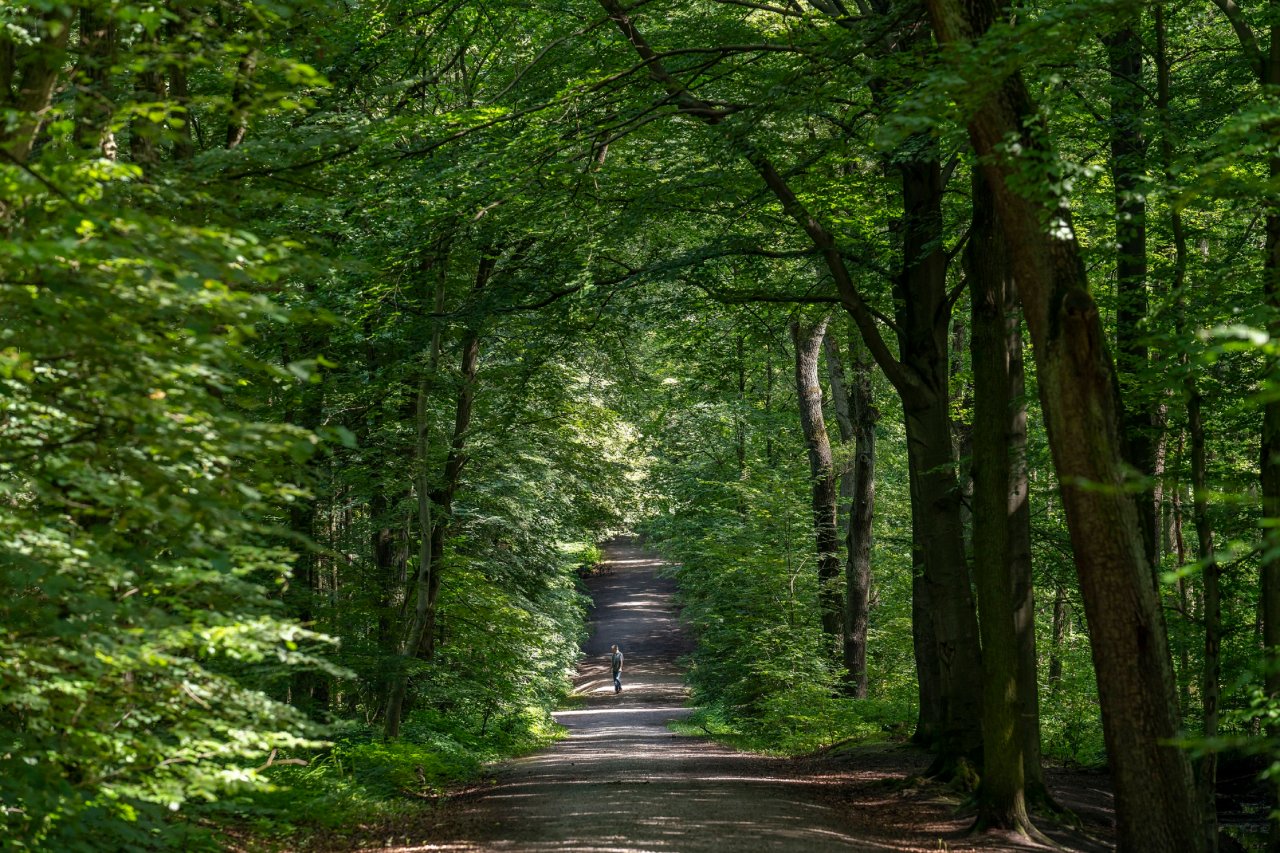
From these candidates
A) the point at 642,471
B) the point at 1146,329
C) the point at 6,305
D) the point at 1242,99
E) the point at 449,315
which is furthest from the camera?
the point at 642,471

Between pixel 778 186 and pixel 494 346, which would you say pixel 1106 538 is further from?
pixel 494 346

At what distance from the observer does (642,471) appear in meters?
27.2

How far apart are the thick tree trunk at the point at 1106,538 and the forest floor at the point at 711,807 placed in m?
2.28

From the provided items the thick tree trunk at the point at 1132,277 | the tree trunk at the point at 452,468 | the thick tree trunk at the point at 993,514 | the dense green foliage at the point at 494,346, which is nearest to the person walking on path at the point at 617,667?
the dense green foliage at the point at 494,346

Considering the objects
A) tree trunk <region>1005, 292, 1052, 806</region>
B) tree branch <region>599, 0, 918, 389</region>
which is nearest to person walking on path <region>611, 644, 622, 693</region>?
tree branch <region>599, 0, 918, 389</region>

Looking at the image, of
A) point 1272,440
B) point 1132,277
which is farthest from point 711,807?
point 1132,277

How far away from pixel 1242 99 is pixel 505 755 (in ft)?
46.4

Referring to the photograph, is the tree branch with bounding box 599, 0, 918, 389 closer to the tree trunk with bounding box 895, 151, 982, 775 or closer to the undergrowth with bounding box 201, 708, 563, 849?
the tree trunk with bounding box 895, 151, 982, 775

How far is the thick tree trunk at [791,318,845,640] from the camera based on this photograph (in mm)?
20500

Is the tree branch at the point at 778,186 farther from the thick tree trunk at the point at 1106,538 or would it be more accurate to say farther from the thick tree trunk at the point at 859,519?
the thick tree trunk at the point at 859,519

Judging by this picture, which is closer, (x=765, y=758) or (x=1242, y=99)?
(x=1242, y=99)

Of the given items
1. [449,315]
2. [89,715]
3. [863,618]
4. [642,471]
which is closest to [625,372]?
[449,315]

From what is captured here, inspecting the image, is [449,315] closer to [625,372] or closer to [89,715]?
[625,372]

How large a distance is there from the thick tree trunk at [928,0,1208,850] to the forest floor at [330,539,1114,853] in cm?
228
